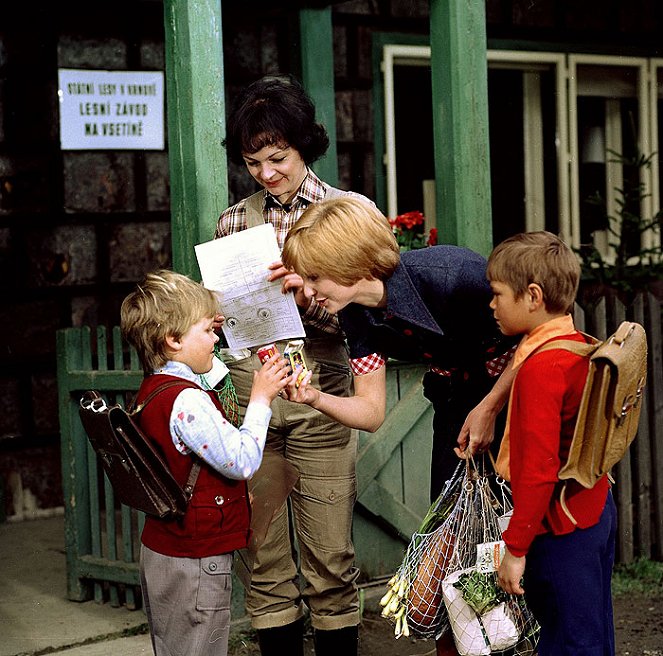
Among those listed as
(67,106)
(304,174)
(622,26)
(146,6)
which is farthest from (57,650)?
(622,26)

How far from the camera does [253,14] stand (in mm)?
6949

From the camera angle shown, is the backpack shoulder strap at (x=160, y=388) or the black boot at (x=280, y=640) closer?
the backpack shoulder strap at (x=160, y=388)

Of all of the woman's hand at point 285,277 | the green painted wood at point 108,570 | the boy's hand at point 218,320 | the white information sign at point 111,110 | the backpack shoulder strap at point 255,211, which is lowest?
the green painted wood at point 108,570

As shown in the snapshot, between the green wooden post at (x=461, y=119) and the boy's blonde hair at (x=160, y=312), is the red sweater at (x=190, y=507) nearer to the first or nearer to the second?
the boy's blonde hair at (x=160, y=312)

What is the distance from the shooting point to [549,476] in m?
3.10

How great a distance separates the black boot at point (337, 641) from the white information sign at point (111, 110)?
3.48 m

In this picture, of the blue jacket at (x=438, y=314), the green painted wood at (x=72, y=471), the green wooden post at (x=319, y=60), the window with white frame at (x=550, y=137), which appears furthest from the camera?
the window with white frame at (x=550, y=137)

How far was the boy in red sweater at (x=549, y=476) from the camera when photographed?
3.11m

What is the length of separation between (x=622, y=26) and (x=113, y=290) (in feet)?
13.5

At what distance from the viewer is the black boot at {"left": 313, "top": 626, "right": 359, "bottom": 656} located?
404cm

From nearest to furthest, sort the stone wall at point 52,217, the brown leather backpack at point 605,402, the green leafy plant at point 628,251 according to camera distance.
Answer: the brown leather backpack at point 605,402, the stone wall at point 52,217, the green leafy plant at point 628,251

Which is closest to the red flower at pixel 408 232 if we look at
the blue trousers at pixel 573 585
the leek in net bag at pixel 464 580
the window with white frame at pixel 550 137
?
the window with white frame at pixel 550 137

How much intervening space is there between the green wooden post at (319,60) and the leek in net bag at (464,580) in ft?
10.7

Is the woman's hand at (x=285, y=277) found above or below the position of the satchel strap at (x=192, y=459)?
above
